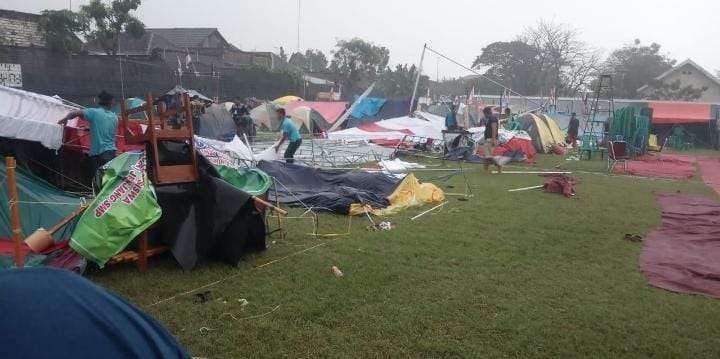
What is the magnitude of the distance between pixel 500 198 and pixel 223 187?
19.8ft

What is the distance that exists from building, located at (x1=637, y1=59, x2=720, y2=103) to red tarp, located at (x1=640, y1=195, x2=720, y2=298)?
41097mm

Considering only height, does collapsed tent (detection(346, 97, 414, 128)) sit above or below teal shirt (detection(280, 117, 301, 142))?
above

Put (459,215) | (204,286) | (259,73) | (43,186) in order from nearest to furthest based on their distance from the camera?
1. (204,286)
2. (43,186)
3. (459,215)
4. (259,73)

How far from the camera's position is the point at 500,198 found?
31.9ft

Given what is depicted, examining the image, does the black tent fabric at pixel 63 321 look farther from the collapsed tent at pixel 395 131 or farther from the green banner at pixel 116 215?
the collapsed tent at pixel 395 131

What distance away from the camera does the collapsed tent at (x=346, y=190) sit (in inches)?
318

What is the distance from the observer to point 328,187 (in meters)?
9.36

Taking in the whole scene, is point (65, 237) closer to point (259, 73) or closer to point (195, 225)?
point (195, 225)

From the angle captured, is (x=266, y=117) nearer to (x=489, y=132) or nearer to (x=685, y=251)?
(x=489, y=132)

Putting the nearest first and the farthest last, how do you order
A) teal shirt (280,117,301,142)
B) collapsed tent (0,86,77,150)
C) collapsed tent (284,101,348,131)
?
collapsed tent (0,86,77,150)
teal shirt (280,117,301,142)
collapsed tent (284,101,348,131)

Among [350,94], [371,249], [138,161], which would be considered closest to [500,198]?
[371,249]

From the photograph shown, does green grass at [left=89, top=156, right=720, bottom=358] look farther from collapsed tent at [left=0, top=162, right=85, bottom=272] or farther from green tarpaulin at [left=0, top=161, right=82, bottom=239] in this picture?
green tarpaulin at [left=0, top=161, right=82, bottom=239]

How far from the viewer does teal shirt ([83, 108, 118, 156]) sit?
7.14 meters

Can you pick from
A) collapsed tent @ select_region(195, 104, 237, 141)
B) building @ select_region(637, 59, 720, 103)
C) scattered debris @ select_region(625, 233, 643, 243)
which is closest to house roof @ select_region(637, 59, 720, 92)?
building @ select_region(637, 59, 720, 103)
